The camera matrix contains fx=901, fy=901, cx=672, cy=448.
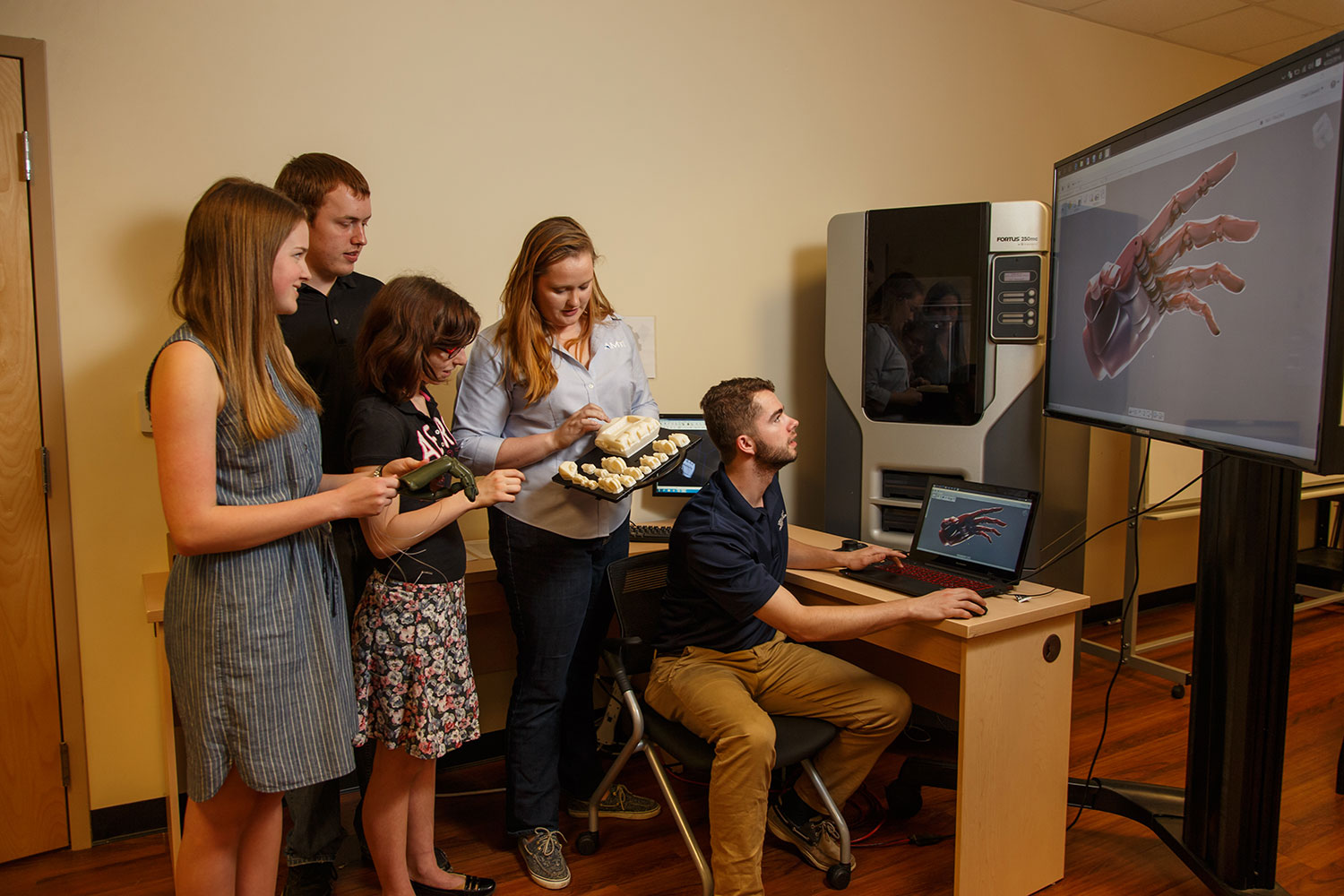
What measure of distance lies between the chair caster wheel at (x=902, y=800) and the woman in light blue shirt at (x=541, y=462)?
903 mm

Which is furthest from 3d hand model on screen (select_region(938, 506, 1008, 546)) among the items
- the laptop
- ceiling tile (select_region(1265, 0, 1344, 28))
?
ceiling tile (select_region(1265, 0, 1344, 28))

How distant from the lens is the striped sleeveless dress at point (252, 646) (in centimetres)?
143

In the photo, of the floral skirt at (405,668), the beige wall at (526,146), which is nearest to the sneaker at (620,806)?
the floral skirt at (405,668)

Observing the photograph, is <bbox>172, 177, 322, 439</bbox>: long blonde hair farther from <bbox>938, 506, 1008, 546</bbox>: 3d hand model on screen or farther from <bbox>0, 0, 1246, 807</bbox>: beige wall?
<bbox>938, 506, 1008, 546</bbox>: 3d hand model on screen

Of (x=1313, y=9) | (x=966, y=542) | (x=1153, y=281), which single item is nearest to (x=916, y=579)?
(x=966, y=542)

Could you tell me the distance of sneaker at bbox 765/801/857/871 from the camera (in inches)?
86.3

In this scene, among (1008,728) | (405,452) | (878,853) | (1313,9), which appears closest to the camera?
(405,452)

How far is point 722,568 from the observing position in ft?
6.55

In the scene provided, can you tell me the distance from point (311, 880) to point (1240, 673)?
7.01ft

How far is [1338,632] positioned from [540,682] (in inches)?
149

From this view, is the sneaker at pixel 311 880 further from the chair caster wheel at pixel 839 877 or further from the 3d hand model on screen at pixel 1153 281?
the 3d hand model on screen at pixel 1153 281

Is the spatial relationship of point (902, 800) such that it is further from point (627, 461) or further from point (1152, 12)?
point (1152, 12)

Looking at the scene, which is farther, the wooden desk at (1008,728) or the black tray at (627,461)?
the black tray at (627,461)

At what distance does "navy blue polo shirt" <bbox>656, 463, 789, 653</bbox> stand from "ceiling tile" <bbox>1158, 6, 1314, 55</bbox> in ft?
11.3
